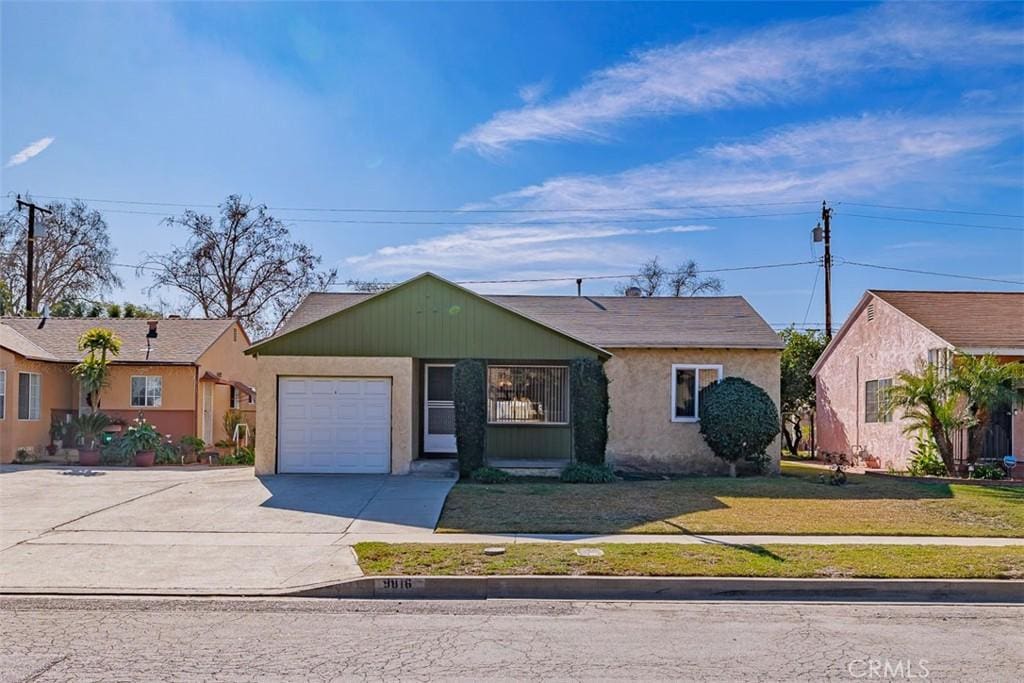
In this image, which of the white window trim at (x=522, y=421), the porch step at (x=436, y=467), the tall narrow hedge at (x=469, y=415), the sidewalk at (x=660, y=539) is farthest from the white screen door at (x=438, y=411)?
the sidewalk at (x=660, y=539)

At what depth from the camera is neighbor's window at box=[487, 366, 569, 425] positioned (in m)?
19.8

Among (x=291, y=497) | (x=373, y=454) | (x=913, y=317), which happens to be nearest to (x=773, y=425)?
(x=913, y=317)

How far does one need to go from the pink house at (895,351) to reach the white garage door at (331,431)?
41.8 ft

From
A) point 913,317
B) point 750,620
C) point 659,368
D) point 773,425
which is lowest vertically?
point 750,620

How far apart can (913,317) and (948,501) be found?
27.6 feet

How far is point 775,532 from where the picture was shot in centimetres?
1137

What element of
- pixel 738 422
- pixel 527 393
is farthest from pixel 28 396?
pixel 738 422

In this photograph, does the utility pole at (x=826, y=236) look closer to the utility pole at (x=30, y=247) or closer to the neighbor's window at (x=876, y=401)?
the neighbor's window at (x=876, y=401)

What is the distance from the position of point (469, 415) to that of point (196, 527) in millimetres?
6212

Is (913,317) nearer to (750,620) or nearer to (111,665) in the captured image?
(750,620)

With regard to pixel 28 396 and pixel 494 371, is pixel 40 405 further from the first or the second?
pixel 494 371

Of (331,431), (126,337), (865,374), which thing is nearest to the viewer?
(331,431)

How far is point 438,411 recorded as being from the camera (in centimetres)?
1992

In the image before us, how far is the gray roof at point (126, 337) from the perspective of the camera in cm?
2466
